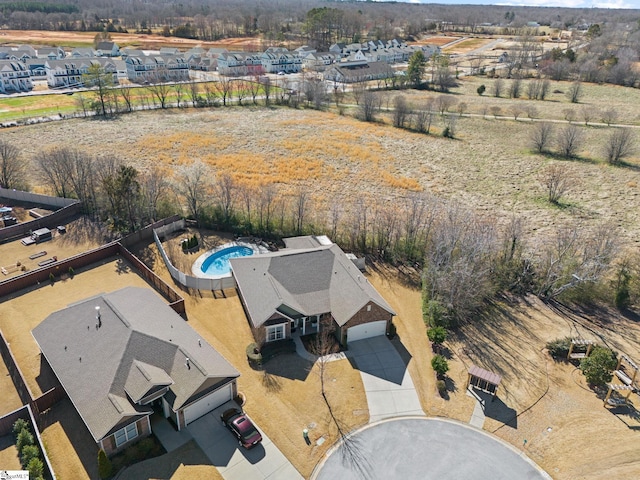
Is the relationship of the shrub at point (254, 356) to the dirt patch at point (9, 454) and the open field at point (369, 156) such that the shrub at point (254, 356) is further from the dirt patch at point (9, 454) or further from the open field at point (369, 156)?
the open field at point (369, 156)

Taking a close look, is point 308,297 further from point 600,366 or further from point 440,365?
point 600,366

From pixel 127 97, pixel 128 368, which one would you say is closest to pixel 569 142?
pixel 128 368

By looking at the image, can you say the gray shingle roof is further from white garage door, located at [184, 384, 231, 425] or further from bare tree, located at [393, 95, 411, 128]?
bare tree, located at [393, 95, 411, 128]

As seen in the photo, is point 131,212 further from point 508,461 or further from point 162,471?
point 508,461

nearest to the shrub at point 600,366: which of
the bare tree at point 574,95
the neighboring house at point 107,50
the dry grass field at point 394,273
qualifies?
the dry grass field at point 394,273

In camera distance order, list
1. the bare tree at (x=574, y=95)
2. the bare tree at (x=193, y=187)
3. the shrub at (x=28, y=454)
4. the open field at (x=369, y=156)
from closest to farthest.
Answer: the shrub at (x=28, y=454), the bare tree at (x=193, y=187), the open field at (x=369, y=156), the bare tree at (x=574, y=95)

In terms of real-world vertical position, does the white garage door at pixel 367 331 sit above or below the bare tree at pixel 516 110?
below
